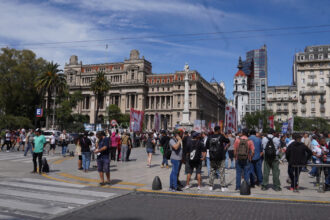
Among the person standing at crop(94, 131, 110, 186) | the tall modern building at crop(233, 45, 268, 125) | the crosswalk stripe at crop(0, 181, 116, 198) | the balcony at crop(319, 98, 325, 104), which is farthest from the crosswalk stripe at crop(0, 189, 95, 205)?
the tall modern building at crop(233, 45, 268, 125)

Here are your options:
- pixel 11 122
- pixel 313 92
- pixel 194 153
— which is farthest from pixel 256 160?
pixel 313 92

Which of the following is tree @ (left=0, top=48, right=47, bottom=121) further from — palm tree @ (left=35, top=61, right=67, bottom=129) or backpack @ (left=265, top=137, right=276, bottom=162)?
backpack @ (left=265, top=137, right=276, bottom=162)

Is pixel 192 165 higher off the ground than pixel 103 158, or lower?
lower

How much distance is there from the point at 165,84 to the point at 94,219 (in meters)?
92.0

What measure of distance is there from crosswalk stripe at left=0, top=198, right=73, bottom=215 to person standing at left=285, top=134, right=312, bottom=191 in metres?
7.11

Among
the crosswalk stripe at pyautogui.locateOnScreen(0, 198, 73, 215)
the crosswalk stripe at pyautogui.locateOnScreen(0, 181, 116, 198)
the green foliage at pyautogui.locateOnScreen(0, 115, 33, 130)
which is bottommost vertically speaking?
the crosswalk stripe at pyautogui.locateOnScreen(0, 181, 116, 198)

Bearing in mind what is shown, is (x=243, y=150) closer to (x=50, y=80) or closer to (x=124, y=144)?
(x=124, y=144)

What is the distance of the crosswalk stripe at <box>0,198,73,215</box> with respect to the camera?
267 inches

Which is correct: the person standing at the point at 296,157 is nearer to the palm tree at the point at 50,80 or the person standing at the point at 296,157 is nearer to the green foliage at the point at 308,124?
the palm tree at the point at 50,80

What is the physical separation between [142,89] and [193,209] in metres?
89.7

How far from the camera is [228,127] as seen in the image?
22719 millimetres

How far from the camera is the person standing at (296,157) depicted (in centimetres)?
954

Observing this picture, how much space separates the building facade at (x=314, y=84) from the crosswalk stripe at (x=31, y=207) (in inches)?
3556

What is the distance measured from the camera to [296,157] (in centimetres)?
959
